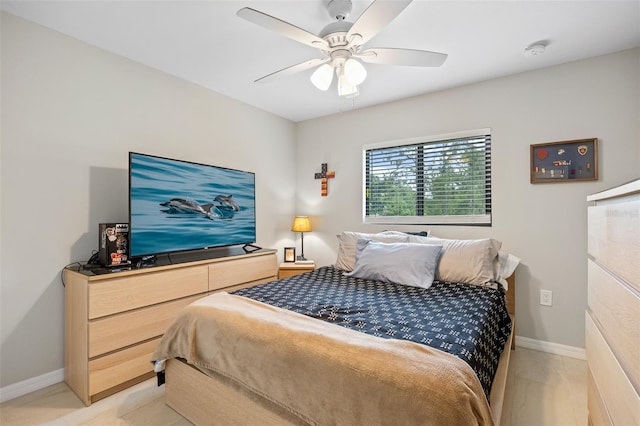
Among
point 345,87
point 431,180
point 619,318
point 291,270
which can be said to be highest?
point 345,87

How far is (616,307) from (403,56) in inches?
63.4

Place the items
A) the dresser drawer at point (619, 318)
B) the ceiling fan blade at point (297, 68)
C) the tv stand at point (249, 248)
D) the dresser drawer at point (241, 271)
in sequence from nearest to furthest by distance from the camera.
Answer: the dresser drawer at point (619, 318) → the ceiling fan blade at point (297, 68) → the dresser drawer at point (241, 271) → the tv stand at point (249, 248)

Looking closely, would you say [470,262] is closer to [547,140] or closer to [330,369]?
[547,140]

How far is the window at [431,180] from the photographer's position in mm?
2971

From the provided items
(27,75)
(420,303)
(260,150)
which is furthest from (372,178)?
(27,75)

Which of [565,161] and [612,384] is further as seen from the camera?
[565,161]

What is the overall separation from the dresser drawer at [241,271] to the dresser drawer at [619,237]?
98.8 inches

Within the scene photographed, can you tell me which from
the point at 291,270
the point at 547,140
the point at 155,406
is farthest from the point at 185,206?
the point at 547,140

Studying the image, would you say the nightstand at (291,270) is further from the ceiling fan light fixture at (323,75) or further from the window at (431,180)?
the ceiling fan light fixture at (323,75)

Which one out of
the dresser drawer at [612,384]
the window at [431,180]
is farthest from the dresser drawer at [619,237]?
the window at [431,180]

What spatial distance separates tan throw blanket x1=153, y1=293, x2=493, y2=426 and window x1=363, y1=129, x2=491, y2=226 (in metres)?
2.16

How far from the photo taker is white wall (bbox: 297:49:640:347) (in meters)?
2.34

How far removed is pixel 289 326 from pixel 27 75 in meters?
2.40

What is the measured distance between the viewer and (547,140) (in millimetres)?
2584
